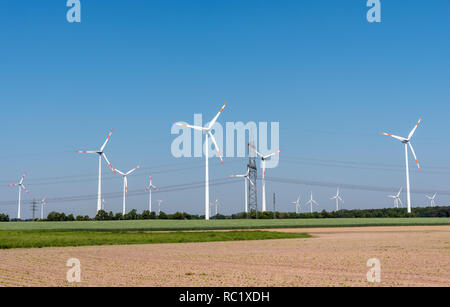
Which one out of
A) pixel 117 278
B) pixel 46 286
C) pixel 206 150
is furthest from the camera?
pixel 206 150

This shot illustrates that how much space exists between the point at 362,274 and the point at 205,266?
995 centimetres

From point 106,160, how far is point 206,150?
1625 inches

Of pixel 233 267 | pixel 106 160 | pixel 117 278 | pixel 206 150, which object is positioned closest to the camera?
pixel 117 278

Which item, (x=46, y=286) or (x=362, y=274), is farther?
(x=362, y=274)

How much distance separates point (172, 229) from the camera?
9212 centimetres

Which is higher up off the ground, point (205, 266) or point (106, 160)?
point (106, 160)

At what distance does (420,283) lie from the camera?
2289 cm

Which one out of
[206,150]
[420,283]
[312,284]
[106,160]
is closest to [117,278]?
[312,284]
